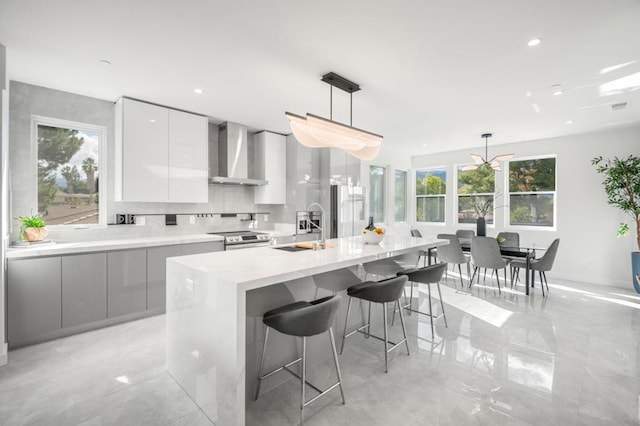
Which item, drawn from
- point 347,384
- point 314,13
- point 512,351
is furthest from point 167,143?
point 512,351

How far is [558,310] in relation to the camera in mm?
3986

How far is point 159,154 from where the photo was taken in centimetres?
391

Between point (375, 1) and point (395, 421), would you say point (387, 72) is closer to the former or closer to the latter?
point (375, 1)

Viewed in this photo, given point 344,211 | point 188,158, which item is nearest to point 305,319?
point 188,158

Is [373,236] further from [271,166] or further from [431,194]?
[431,194]

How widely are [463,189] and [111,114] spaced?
682 cm

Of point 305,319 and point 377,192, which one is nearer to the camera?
point 305,319

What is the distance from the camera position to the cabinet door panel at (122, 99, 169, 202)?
3.67 meters

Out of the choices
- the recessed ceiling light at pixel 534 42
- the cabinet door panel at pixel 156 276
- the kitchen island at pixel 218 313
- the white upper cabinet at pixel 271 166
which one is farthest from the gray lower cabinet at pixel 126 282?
the recessed ceiling light at pixel 534 42

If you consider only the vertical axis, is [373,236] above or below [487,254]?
above

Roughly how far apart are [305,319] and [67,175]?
3602 mm

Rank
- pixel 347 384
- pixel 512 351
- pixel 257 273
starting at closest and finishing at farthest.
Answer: pixel 257 273 → pixel 347 384 → pixel 512 351

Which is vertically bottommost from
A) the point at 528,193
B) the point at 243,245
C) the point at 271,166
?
the point at 243,245

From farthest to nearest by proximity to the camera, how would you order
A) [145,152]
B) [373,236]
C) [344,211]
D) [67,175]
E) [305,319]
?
[344,211] → [145,152] → [67,175] → [373,236] → [305,319]
